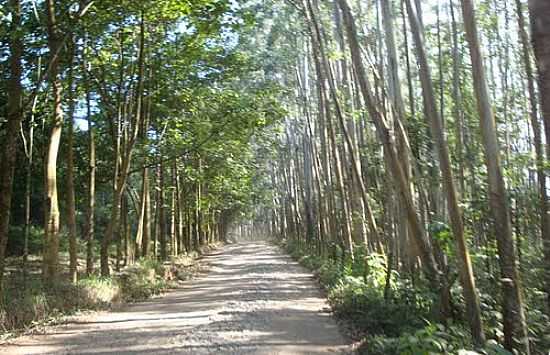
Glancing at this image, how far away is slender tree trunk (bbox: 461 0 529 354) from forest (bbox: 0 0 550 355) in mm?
23

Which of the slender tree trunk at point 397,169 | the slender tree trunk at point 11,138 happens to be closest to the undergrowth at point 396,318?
the slender tree trunk at point 397,169

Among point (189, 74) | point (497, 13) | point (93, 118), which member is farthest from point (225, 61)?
point (497, 13)

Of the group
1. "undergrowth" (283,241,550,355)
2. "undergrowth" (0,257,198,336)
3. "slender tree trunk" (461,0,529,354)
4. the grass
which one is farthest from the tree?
"undergrowth" (0,257,198,336)

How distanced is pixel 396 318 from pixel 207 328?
3.30m

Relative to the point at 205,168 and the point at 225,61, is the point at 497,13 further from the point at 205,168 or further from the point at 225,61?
the point at 205,168

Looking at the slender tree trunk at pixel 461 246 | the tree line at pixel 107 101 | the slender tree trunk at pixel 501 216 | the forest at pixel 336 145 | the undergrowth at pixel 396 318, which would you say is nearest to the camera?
the undergrowth at pixel 396 318

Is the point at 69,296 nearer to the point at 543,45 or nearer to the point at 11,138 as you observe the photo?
the point at 11,138

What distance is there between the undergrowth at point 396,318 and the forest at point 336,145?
0.05m

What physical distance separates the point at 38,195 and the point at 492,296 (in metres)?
20.3

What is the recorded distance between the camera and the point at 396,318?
859 centimetres

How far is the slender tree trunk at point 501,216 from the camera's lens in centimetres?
650

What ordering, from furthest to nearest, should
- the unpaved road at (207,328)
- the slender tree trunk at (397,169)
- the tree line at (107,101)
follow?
the tree line at (107,101)
the unpaved road at (207,328)
the slender tree trunk at (397,169)

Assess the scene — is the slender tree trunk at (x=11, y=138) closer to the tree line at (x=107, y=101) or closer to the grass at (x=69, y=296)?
the tree line at (x=107, y=101)

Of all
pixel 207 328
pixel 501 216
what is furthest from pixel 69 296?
pixel 501 216
